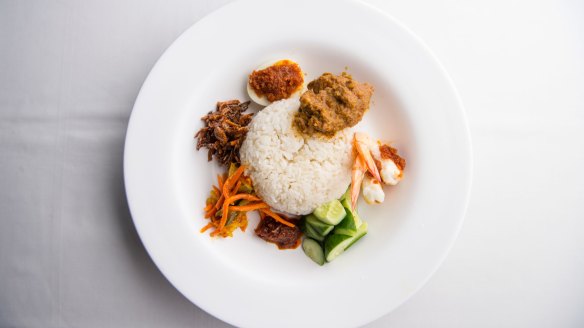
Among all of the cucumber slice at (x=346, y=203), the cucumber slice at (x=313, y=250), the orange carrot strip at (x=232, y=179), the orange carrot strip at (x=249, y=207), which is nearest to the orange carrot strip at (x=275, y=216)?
the orange carrot strip at (x=249, y=207)

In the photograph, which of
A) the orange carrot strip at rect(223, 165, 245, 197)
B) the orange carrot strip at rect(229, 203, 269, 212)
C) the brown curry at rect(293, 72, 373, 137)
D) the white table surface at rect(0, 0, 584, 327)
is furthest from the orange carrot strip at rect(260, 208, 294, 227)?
the white table surface at rect(0, 0, 584, 327)

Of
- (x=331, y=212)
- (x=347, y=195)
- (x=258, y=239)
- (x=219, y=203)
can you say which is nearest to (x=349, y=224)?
(x=331, y=212)

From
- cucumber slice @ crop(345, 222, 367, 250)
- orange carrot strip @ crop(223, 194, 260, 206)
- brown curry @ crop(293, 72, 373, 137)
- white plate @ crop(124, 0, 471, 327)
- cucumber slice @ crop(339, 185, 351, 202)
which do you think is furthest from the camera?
cucumber slice @ crop(339, 185, 351, 202)

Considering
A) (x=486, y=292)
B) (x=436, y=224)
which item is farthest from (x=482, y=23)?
(x=486, y=292)

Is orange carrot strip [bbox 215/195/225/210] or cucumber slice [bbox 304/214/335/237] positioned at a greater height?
orange carrot strip [bbox 215/195/225/210]

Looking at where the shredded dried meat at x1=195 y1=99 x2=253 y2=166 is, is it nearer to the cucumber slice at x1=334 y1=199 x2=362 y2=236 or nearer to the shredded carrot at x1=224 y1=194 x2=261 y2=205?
the shredded carrot at x1=224 y1=194 x2=261 y2=205

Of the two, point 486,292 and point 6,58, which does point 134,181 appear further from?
point 486,292
